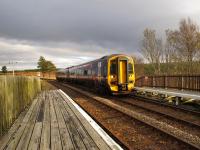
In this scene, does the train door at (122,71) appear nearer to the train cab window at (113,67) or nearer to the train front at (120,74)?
the train front at (120,74)

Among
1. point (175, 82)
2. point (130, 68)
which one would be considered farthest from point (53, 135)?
point (175, 82)

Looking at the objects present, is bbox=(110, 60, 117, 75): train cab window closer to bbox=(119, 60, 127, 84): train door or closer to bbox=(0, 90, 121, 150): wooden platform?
bbox=(119, 60, 127, 84): train door

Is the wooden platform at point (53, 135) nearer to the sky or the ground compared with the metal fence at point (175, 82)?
nearer to the ground

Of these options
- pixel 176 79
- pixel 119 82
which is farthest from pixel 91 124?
pixel 176 79

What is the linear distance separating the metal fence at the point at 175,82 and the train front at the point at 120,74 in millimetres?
3118

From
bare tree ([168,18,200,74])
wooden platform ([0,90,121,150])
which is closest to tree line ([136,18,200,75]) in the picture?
bare tree ([168,18,200,74])

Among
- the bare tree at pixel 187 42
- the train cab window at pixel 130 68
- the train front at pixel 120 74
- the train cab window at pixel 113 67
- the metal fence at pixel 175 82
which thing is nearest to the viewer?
the metal fence at pixel 175 82

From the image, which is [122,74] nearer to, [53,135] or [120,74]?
[120,74]

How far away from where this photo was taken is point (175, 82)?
1798 cm

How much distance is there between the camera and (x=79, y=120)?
7875 millimetres

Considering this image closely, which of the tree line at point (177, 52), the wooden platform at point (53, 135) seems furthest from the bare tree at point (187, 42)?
the wooden platform at point (53, 135)

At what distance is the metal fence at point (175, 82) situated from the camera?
15.6 meters

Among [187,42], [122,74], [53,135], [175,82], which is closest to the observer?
[53,135]

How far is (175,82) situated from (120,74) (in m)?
4.15
